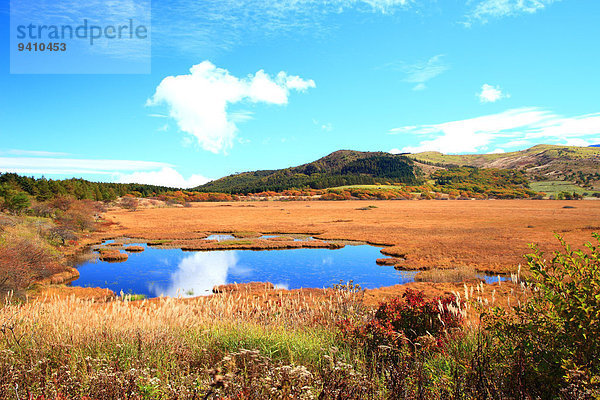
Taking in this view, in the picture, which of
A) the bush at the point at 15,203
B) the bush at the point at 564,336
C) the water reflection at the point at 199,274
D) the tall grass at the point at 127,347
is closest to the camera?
the bush at the point at 564,336

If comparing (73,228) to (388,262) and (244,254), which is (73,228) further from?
(388,262)

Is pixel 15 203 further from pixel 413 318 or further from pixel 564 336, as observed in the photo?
pixel 564 336

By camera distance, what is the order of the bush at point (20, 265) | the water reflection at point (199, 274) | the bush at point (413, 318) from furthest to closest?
1. the water reflection at point (199, 274)
2. the bush at point (20, 265)
3. the bush at point (413, 318)

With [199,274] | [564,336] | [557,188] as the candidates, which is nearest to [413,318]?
[564,336]

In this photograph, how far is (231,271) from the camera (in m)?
25.1

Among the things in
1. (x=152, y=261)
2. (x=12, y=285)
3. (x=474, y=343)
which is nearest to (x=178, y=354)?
(x=474, y=343)

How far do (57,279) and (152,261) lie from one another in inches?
301

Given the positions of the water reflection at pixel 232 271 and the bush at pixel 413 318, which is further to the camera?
the water reflection at pixel 232 271

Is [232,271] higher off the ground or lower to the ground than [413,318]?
lower

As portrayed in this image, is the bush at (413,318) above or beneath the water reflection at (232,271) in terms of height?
above

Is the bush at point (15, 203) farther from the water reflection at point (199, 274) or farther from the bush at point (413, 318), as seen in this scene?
the bush at point (413, 318)

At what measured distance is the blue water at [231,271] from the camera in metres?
21.2

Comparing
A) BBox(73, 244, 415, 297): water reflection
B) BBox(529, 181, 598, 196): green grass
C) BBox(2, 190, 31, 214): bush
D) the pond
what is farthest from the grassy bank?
BBox(529, 181, 598, 196): green grass

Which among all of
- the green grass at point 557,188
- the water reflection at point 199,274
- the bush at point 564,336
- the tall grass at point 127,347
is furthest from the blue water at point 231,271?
the green grass at point 557,188
